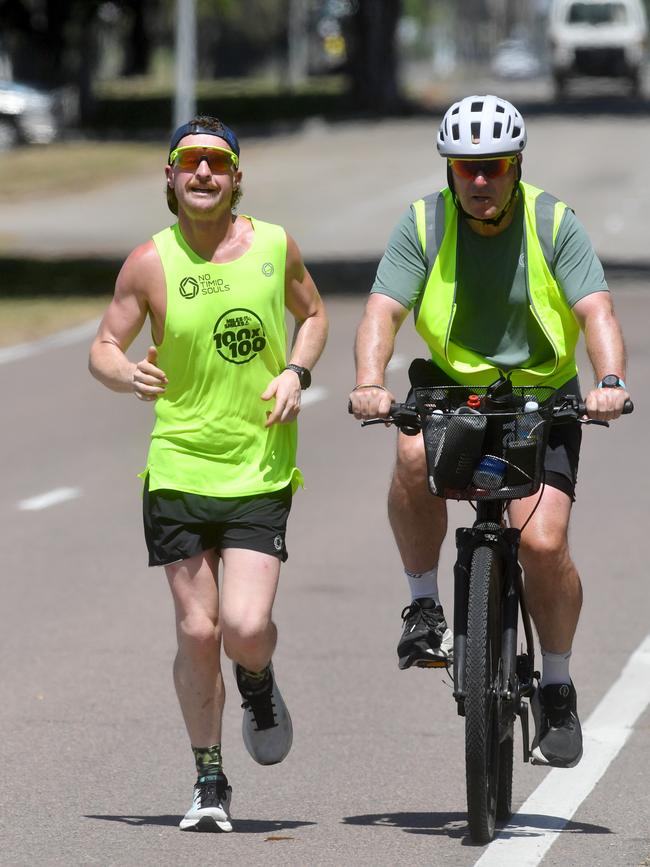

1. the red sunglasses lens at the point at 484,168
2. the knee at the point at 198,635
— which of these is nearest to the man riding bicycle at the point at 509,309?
the red sunglasses lens at the point at 484,168

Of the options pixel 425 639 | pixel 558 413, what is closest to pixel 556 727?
pixel 425 639

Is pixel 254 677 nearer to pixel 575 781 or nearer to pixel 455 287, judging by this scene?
pixel 575 781

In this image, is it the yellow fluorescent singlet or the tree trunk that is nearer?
the yellow fluorescent singlet

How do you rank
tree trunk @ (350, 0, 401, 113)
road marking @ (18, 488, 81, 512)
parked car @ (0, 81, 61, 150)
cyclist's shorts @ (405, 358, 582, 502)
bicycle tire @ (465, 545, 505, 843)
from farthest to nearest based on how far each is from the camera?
1. tree trunk @ (350, 0, 401, 113)
2. parked car @ (0, 81, 61, 150)
3. road marking @ (18, 488, 81, 512)
4. cyclist's shorts @ (405, 358, 582, 502)
5. bicycle tire @ (465, 545, 505, 843)

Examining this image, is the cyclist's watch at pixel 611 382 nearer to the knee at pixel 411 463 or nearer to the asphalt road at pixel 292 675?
the knee at pixel 411 463

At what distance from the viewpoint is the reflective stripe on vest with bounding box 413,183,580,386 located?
5812 mm

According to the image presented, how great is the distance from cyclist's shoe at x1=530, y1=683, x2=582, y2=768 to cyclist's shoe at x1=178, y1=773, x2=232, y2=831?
901mm

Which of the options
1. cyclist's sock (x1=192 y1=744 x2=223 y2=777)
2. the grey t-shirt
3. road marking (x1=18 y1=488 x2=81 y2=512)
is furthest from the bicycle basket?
road marking (x1=18 y1=488 x2=81 y2=512)

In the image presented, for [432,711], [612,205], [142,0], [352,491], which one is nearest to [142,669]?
[432,711]

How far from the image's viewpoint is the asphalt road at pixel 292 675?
5.77m

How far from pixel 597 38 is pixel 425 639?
54904mm

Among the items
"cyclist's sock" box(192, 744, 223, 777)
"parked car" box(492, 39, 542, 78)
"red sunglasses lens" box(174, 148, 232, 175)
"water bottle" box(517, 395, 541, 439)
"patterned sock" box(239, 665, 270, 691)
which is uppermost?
"red sunglasses lens" box(174, 148, 232, 175)

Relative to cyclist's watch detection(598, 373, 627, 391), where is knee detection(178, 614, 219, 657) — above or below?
below

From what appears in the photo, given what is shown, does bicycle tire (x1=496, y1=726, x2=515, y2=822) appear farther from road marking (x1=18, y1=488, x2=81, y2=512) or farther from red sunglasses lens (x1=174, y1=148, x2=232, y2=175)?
road marking (x1=18, y1=488, x2=81, y2=512)
